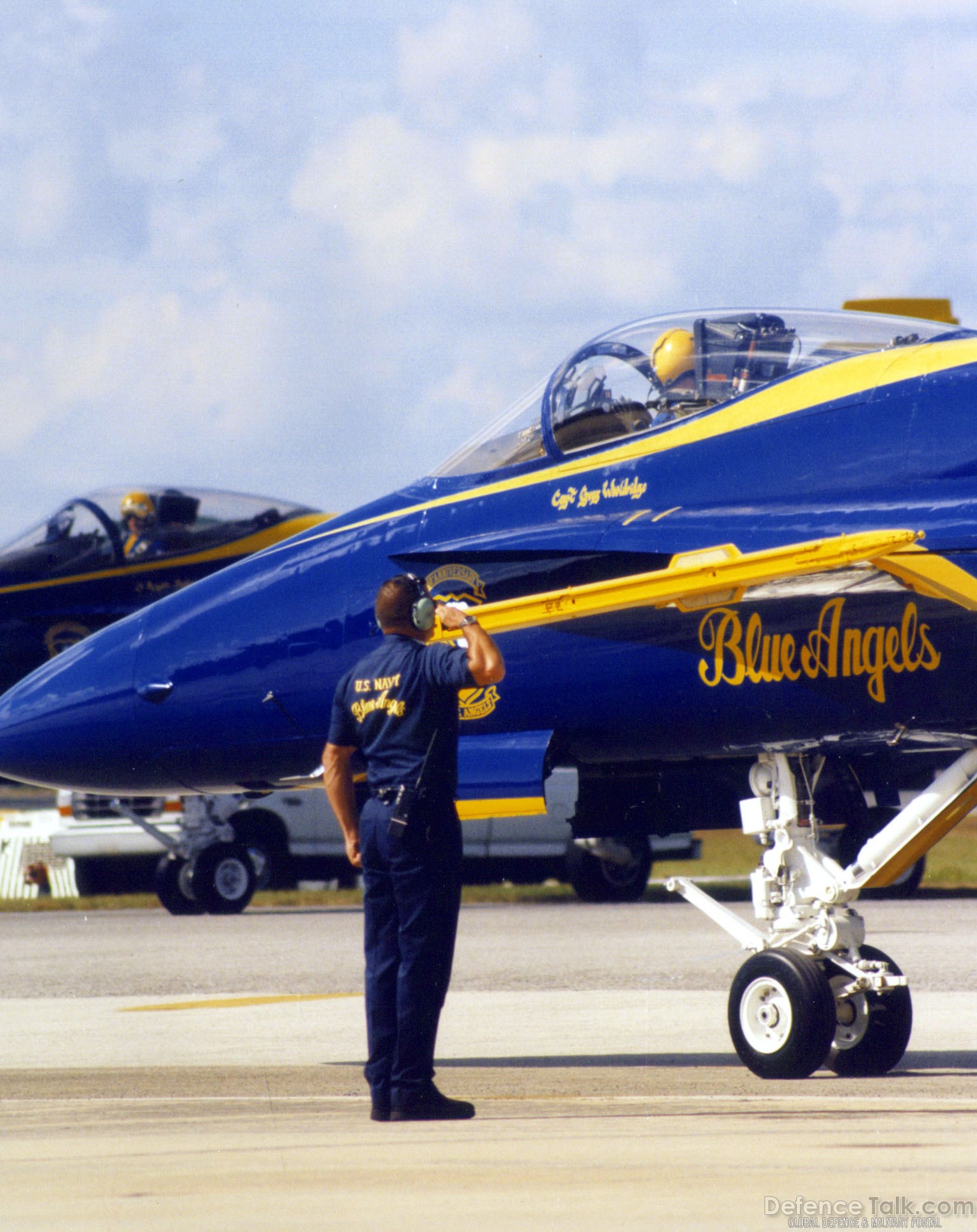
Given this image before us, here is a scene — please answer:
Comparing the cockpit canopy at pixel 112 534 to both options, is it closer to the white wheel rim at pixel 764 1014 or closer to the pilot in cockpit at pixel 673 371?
the pilot in cockpit at pixel 673 371

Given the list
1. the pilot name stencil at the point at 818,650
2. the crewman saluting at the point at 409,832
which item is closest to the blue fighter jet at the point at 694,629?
the pilot name stencil at the point at 818,650

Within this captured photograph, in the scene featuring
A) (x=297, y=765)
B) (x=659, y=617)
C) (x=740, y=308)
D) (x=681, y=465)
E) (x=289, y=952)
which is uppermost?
(x=740, y=308)

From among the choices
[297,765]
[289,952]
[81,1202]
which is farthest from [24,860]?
[81,1202]

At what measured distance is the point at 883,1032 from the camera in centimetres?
762

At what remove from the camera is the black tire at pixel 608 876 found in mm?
20703

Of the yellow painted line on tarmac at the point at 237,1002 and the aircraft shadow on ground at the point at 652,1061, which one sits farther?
the yellow painted line on tarmac at the point at 237,1002

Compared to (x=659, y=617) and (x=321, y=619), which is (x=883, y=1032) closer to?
(x=659, y=617)

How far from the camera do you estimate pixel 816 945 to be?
745 cm

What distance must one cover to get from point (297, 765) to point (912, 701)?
118 inches

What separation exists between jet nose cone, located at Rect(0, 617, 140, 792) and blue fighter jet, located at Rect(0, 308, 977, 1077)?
0.7 inches

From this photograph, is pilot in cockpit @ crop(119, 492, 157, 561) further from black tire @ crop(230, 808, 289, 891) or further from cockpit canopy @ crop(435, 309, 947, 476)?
cockpit canopy @ crop(435, 309, 947, 476)

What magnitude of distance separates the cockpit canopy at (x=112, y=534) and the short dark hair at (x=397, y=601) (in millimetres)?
12992

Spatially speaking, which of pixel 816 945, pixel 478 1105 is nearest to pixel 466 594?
pixel 816 945

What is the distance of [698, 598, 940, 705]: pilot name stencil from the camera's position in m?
7.11
